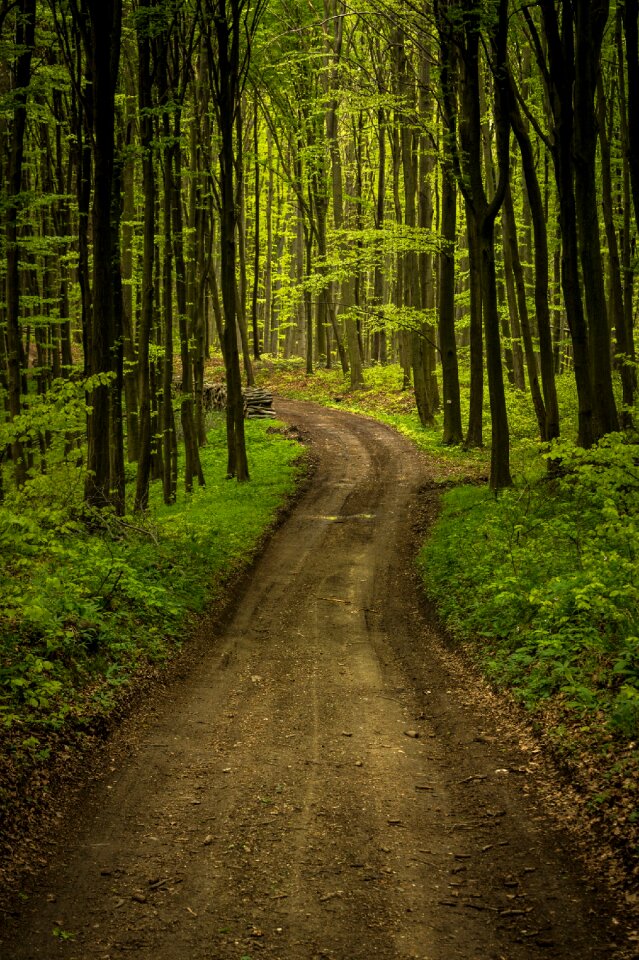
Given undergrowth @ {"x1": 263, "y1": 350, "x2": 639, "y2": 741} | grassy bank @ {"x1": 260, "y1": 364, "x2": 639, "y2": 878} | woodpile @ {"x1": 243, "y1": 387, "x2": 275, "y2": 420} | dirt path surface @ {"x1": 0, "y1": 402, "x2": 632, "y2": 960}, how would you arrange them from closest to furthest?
dirt path surface @ {"x1": 0, "y1": 402, "x2": 632, "y2": 960}, grassy bank @ {"x1": 260, "y1": 364, "x2": 639, "y2": 878}, undergrowth @ {"x1": 263, "y1": 350, "x2": 639, "y2": 741}, woodpile @ {"x1": 243, "y1": 387, "x2": 275, "y2": 420}

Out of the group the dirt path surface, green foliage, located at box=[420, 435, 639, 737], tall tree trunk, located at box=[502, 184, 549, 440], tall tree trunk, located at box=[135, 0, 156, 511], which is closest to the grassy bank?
green foliage, located at box=[420, 435, 639, 737]

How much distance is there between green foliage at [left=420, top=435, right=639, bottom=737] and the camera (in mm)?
6801

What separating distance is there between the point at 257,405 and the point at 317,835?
2621cm

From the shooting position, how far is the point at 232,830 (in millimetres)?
5508

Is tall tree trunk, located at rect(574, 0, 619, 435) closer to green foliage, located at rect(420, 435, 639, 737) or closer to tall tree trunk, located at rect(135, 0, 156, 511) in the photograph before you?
green foliage, located at rect(420, 435, 639, 737)

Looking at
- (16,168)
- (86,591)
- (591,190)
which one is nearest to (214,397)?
(16,168)

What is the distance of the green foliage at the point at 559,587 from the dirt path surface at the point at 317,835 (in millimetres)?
762

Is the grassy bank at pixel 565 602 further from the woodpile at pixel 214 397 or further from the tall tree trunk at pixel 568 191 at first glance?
the woodpile at pixel 214 397

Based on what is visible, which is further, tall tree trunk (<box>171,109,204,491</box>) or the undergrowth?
tall tree trunk (<box>171,109,204,491</box>)

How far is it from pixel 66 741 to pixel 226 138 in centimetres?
1549

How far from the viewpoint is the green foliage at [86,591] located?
22.2 feet

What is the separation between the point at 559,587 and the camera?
8188mm

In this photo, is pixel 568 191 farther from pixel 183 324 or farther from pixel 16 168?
pixel 16 168

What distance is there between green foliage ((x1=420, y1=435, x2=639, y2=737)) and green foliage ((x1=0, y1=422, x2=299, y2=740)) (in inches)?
155
